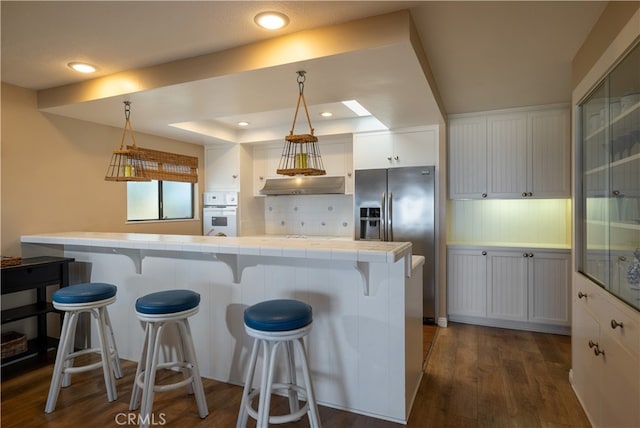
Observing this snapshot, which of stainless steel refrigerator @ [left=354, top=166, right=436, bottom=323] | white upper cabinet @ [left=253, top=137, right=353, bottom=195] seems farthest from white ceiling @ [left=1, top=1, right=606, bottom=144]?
white upper cabinet @ [left=253, top=137, right=353, bottom=195]

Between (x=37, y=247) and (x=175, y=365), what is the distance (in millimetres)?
1960

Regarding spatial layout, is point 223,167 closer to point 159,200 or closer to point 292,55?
point 159,200

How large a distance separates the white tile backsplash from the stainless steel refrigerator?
72 centimetres

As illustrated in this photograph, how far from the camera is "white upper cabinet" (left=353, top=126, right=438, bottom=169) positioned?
3.75 metres

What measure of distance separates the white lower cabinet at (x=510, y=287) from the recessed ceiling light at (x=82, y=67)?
3694mm

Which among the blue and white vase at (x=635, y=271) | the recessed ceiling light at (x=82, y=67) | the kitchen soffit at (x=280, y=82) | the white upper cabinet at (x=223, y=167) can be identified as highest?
the recessed ceiling light at (x=82, y=67)

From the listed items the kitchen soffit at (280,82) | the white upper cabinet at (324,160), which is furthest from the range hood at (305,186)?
the kitchen soffit at (280,82)

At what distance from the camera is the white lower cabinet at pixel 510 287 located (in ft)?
11.0

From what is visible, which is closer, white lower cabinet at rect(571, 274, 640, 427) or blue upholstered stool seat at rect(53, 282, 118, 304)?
white lower cabinet at rect(571, 274, 640, 427)

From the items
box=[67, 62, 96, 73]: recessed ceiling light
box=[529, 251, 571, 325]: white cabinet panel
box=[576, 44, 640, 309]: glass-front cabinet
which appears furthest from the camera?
box=[529, 251, 571, 325]: white cabinet panel

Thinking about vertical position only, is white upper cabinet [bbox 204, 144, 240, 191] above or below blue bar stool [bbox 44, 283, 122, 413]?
above

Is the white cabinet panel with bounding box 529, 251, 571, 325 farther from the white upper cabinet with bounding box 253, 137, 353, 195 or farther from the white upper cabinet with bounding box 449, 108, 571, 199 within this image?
the white upper cabinet with bounding box 253, 137, 353, 195

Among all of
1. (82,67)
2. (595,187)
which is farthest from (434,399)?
(82,67)

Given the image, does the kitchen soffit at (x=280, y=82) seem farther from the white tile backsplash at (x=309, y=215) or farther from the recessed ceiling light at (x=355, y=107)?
the white tile backsplash at (x=309, y=215)
